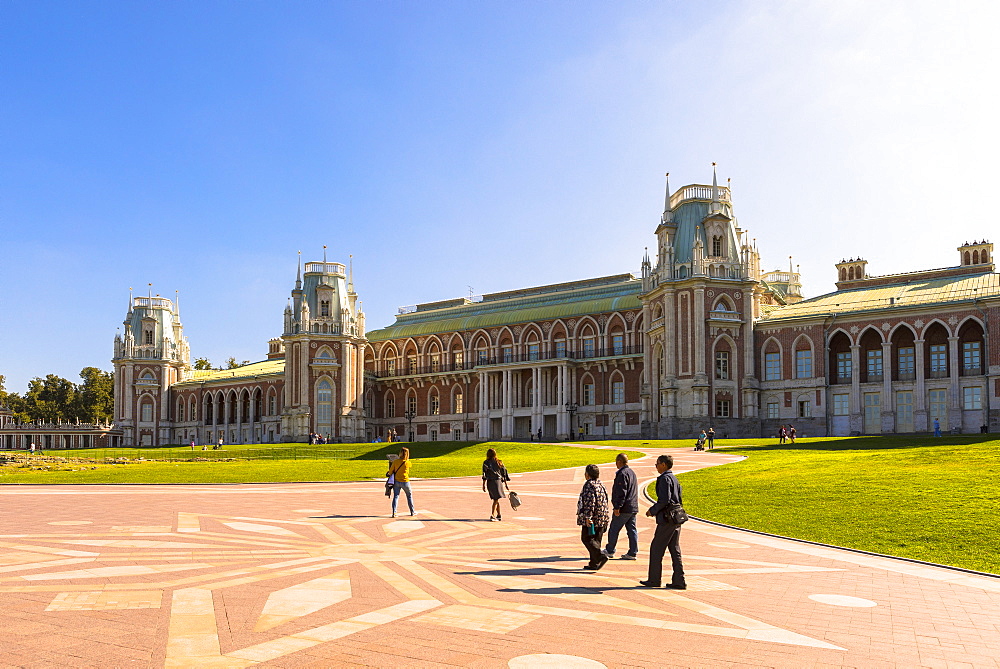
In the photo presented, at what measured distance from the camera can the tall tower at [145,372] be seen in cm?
10644

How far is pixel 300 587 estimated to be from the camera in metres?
11.3

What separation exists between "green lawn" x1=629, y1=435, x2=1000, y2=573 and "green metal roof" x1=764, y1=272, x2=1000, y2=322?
107ft

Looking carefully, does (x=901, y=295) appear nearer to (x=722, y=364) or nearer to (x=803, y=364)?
(x=803, y=364)

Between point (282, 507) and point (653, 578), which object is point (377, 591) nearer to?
point (653, 578)

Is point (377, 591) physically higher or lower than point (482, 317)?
lower

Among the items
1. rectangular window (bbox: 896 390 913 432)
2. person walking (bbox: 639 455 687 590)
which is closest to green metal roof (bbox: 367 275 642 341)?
→ rectangular window (bbox: 896 390 913 432)

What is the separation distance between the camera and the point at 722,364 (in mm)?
68938

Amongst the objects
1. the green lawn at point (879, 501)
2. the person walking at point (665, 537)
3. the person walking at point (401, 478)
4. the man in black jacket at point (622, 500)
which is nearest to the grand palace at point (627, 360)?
the green lawn at point (879, 501)

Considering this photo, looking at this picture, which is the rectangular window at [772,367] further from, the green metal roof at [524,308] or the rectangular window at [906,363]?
the green metal roof at [524,308]

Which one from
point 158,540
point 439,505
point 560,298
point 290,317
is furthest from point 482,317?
point 158,540

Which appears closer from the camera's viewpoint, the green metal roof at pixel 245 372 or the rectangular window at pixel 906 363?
the rectangular window at pixel 906 363

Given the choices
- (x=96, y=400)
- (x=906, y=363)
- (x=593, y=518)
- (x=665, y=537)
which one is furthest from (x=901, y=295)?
(x=96, y=400)

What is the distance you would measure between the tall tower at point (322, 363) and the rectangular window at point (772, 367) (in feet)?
134

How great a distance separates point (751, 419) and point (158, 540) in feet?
188
